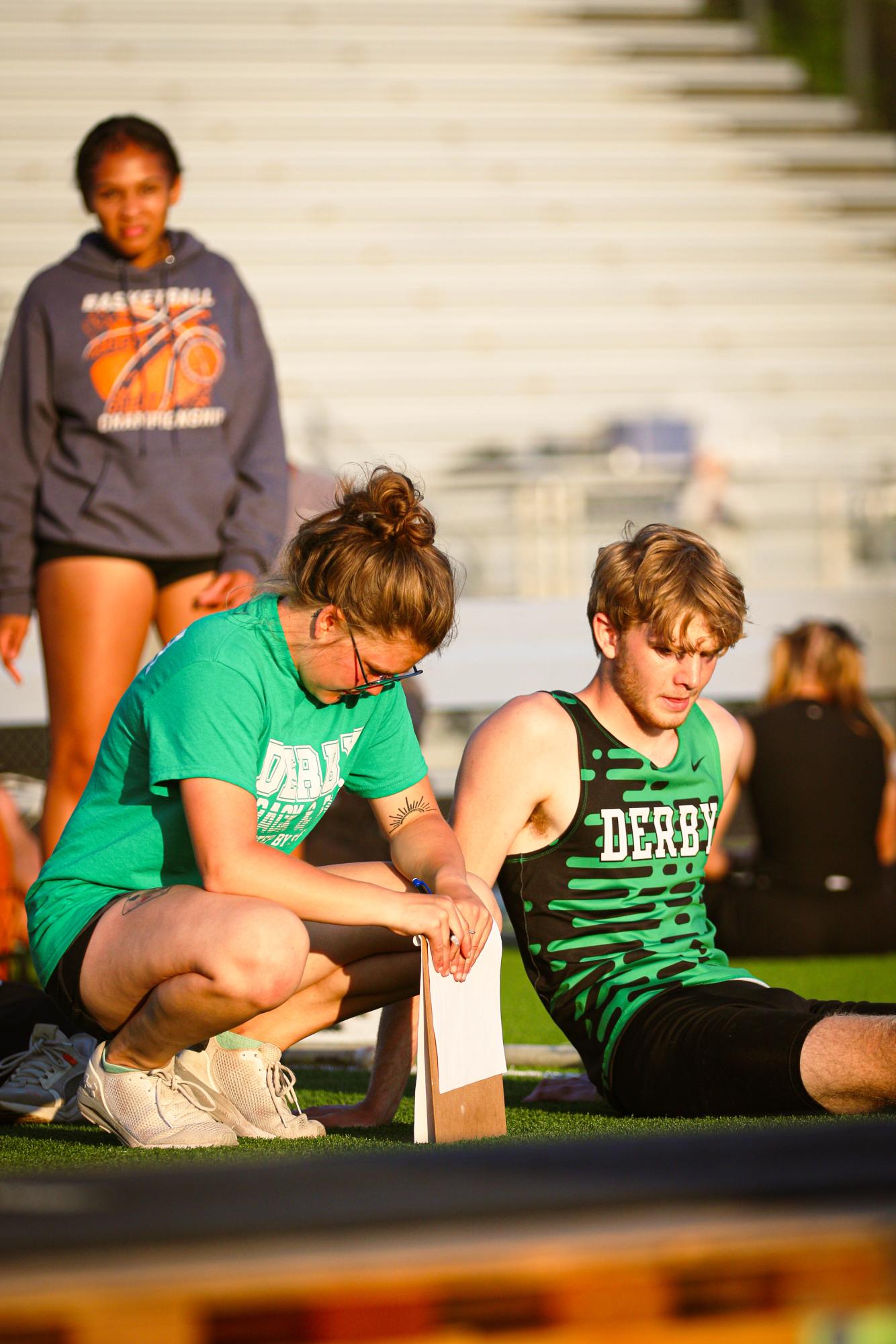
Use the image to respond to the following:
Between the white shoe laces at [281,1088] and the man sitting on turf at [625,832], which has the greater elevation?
the man sitting on turf at [625,832]

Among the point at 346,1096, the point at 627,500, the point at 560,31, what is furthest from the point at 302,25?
the point at 346,1096

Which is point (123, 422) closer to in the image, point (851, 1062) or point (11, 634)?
point (11, 634)

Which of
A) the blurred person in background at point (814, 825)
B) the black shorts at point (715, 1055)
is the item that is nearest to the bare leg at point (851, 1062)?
the black shorts at point (715, 1055)

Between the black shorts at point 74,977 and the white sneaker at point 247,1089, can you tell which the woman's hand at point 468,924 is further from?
the black shorts at point 74,977

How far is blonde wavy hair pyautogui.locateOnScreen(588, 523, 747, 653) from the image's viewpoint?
95.6 inches

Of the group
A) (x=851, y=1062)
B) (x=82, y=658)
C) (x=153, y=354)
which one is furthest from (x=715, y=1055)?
(x=153, y=354)

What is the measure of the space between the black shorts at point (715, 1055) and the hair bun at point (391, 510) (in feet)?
2.70

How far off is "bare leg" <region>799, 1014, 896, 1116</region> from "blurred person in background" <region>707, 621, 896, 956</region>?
271 cm

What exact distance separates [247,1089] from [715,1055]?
70cm

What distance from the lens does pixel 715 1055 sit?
233 cm

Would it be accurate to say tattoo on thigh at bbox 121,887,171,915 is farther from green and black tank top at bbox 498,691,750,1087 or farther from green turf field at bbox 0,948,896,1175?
green and black tank top at bbox 498,691,750,1087

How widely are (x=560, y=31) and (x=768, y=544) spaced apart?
7.78 metres

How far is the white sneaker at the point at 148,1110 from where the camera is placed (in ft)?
7.34

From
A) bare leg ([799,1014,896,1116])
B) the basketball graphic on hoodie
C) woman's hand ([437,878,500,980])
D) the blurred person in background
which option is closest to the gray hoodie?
the basketball graphic on hoodie
